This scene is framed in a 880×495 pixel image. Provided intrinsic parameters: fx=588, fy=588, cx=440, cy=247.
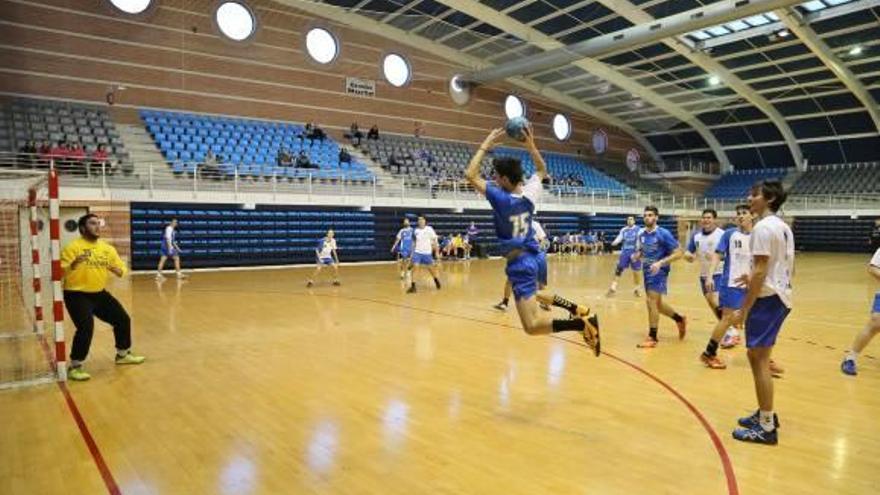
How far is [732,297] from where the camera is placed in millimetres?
6414

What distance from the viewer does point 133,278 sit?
15984mm

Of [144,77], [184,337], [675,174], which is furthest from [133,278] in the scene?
[675,174]

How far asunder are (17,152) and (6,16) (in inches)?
198

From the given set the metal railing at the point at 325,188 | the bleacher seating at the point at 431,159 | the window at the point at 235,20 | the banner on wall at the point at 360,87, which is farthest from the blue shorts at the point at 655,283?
the banner on wall at the point at 360,87

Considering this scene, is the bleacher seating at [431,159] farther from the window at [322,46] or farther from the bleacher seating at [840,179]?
the bleacher seating at [840,179]

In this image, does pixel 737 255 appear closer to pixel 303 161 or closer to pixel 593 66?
pixel 303 161

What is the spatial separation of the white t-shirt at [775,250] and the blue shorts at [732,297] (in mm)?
2533

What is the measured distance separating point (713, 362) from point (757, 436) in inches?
90.8

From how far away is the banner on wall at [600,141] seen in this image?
35.8 metres

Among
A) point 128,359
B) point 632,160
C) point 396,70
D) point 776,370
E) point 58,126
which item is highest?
point 396,70

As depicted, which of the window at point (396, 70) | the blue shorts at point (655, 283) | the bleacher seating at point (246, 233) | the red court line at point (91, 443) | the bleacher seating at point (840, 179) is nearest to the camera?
the red court line at point (91, 443)

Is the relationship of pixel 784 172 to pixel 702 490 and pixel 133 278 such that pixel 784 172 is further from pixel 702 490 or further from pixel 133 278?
pixel 702 490

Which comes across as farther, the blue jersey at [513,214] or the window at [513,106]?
the window at [513,106]

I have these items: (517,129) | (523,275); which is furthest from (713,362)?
(517,129)
